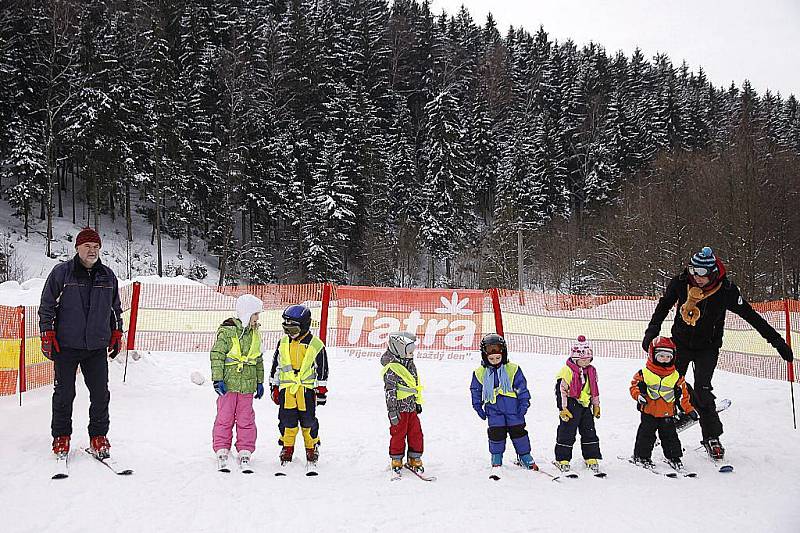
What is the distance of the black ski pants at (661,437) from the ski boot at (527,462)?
3.53 feet

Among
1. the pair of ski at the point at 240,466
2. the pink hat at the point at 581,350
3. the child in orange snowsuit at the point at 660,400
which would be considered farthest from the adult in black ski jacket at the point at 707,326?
the pair of ski at the point at 240,466

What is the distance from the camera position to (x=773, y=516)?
15.1ft

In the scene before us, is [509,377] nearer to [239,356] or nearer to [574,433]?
[574,433]

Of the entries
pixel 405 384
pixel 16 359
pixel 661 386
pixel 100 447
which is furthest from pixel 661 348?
pixel 16 359

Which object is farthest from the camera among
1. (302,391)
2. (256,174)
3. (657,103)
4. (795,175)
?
(657,103)

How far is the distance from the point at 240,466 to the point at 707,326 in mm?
4695

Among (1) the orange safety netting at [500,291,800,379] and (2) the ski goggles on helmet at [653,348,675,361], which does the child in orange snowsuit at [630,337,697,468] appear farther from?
(1) the orange safety netting at [500,291,800,379]

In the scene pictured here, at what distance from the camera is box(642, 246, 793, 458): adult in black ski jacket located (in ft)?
19.5

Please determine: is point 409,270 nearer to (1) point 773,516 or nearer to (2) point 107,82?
(2) point 107,82

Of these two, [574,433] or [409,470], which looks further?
[574,433]

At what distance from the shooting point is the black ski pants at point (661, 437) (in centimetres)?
567

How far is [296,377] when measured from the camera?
556 centimetres

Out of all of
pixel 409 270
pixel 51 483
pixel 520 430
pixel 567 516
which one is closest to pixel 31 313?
pixel 51 483

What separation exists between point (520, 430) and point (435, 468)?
887mm
